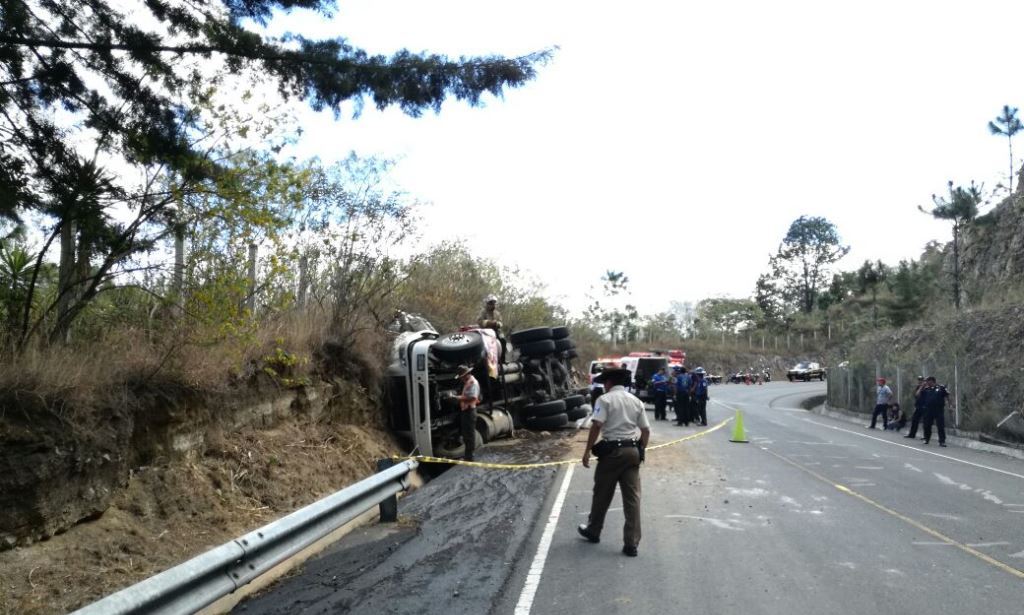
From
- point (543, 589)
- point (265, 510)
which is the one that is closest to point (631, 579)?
point (543, 589)

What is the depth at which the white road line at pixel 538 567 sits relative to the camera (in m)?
5.82

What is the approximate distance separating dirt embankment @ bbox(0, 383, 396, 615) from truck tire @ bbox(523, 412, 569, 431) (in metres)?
7.21

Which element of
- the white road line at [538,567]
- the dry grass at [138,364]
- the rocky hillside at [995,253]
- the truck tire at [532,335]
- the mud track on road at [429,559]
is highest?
the rocky hillside at [995,253]

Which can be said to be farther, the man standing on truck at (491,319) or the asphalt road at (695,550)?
the man standing on truck at (491,319)

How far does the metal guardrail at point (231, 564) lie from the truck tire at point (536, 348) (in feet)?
36.3

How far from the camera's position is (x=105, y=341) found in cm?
841

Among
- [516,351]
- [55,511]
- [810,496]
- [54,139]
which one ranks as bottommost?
Answer: [810,496]

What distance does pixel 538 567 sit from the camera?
6.86 m

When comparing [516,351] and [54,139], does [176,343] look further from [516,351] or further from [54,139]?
[516,351]

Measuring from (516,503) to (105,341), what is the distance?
4962 millimetres

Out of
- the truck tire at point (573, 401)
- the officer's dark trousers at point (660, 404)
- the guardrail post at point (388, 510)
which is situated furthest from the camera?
the officer's dark trousers at point (660, 404)

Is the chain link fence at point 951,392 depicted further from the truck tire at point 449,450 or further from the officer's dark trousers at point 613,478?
the officer's dark trousers at point 613,478

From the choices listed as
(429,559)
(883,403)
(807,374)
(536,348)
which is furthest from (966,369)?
(807,374)

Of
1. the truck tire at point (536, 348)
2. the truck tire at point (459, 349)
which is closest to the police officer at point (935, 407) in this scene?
the truck tire at point (536, 348)
